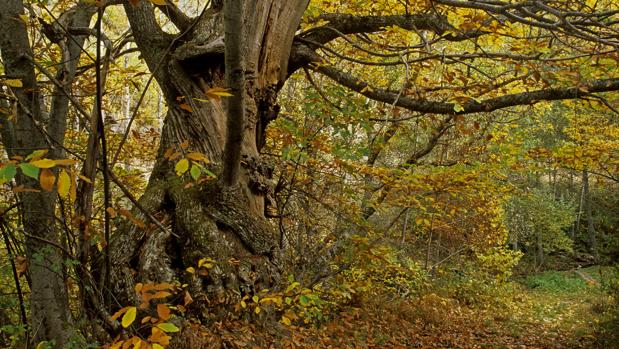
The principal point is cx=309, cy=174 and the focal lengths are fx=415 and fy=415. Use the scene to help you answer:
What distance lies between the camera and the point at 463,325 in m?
9.11

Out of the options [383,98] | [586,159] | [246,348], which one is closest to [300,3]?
[383,98]

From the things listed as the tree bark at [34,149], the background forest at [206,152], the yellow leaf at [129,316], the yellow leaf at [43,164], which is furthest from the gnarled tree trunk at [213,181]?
the yellow leaf at [43,164]

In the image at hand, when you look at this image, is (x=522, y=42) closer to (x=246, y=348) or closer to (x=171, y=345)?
(x=246, y=348)

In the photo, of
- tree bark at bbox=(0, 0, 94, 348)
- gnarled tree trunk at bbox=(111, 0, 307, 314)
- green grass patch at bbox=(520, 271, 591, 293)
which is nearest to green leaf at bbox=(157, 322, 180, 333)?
tree bark at bbox=(0, 0, 94, 348)

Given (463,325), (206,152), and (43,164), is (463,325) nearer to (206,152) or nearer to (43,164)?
(206,152)

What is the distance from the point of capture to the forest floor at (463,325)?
21.8 ft

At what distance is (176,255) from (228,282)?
1.44 feet

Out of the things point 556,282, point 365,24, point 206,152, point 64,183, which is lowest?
point 556,282

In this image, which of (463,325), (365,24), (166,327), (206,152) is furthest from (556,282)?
(166,327)

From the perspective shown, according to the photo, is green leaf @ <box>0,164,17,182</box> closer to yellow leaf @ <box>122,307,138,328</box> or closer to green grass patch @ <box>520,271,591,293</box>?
yellow leaf @ <box>122,307,138,328</box>

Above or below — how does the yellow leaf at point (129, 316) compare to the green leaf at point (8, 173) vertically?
below

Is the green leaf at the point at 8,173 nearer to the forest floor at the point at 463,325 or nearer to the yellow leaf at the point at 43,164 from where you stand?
the yellow leaf at the point at 43,164

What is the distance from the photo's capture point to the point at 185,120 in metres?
3.23

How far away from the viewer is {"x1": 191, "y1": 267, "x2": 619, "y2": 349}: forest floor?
664 centimetres
